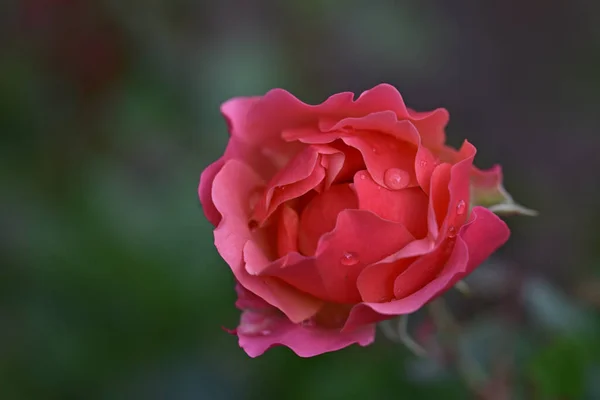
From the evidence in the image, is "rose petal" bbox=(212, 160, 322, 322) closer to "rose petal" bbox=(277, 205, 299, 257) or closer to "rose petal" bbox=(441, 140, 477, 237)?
"rose petal" bbox=(277, 205, 299, 257)

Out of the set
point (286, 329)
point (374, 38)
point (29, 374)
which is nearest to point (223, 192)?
point (286, 329)

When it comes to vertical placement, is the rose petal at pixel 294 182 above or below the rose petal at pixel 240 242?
above

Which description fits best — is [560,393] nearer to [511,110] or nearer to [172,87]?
[172,87]

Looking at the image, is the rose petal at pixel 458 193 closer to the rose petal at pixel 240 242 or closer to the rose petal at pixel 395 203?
the rose petal at pixel 395 203

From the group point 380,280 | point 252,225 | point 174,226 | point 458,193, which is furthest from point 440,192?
point 174,226

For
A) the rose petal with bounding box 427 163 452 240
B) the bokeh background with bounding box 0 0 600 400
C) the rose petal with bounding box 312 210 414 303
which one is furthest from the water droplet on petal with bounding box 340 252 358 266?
the bokeh background with bounding box 0 0 600 400

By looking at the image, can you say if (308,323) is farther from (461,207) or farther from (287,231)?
(461,207)

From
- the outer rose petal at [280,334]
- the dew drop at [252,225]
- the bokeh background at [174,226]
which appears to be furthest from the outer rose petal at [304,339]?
the bokeh background at [174,226]
